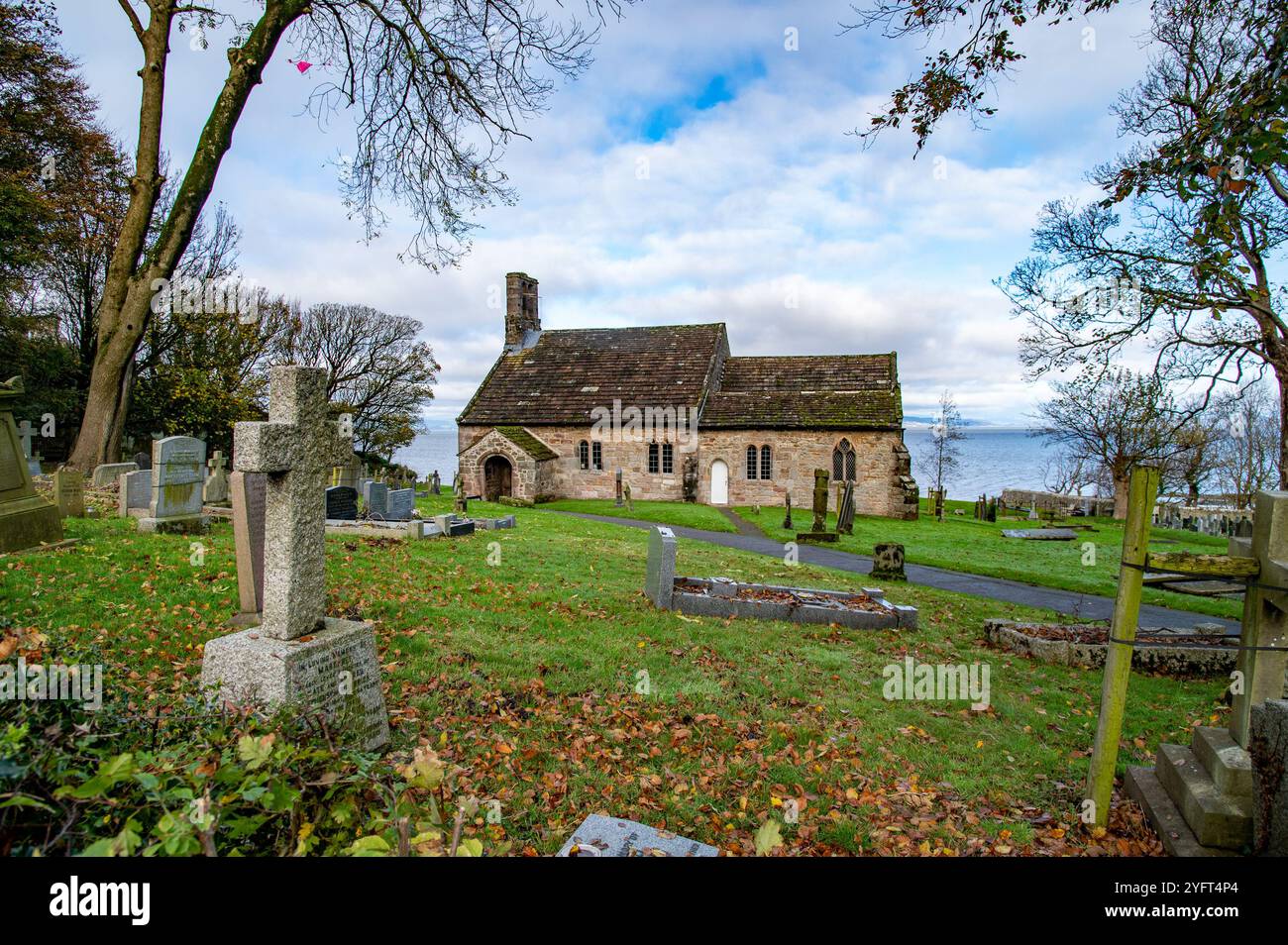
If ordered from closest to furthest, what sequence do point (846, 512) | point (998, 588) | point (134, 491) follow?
point (134, 491) < point (998, 588) < point (846, 512)

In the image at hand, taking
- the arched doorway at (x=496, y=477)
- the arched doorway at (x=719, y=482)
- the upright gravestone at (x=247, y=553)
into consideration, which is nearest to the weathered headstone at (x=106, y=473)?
the upright gravestone at (x=247, y=553)

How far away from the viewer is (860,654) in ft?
27.8

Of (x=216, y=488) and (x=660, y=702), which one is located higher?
(x=216, y=488)

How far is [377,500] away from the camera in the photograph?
16109mm

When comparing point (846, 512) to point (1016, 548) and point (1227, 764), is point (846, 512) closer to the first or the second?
point (1016, 548)

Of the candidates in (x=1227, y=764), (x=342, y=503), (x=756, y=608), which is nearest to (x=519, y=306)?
(x=342, y=503)

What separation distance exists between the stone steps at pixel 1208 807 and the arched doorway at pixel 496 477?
29.4m

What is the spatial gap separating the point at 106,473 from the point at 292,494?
16.5m

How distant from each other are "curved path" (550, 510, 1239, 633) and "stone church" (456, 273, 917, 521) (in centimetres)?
1035

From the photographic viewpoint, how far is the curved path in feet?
39.0

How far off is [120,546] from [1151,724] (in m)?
13.5

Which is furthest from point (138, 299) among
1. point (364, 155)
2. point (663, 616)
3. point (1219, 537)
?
point (1219, 537)

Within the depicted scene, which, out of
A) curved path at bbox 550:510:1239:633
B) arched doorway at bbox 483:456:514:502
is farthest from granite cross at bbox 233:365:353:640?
arched doorway at bbox 483:456:514:502

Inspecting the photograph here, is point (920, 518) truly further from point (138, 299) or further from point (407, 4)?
point (138, 299)
